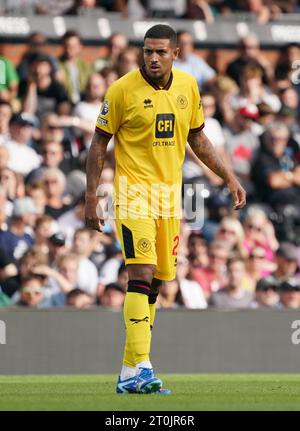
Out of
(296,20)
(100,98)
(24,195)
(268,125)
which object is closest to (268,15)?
(296,20)

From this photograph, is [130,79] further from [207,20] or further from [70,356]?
[207,20]

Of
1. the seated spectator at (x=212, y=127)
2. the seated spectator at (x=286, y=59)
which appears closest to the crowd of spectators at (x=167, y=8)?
the seated spectator at (x=286, y=59)

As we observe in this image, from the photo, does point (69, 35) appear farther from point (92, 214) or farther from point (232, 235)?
point (92, 214)

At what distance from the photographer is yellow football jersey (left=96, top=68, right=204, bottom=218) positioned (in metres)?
8.81

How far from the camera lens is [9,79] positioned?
1572cm

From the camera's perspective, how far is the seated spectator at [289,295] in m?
14.0

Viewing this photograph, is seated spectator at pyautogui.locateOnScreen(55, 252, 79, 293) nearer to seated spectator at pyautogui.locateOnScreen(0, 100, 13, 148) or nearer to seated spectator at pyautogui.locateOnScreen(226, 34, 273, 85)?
seated spectator at pyautogui.locateOnScreen(0, 100, 13, 148)

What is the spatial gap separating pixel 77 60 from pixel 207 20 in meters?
2.23

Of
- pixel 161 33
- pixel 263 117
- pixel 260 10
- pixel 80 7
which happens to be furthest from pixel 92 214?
pixel 260 10

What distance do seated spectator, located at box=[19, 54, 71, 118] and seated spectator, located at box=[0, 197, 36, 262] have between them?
66.6 inches

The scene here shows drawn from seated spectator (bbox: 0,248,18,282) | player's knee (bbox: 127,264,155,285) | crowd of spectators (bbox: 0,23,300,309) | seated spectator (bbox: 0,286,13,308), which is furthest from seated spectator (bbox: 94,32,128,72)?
player's knee (bbox: 127,264,155,285)

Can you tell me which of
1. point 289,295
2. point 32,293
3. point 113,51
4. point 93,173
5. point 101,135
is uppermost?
point 113,51

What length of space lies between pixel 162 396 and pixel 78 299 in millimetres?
5063

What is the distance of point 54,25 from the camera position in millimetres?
16438
